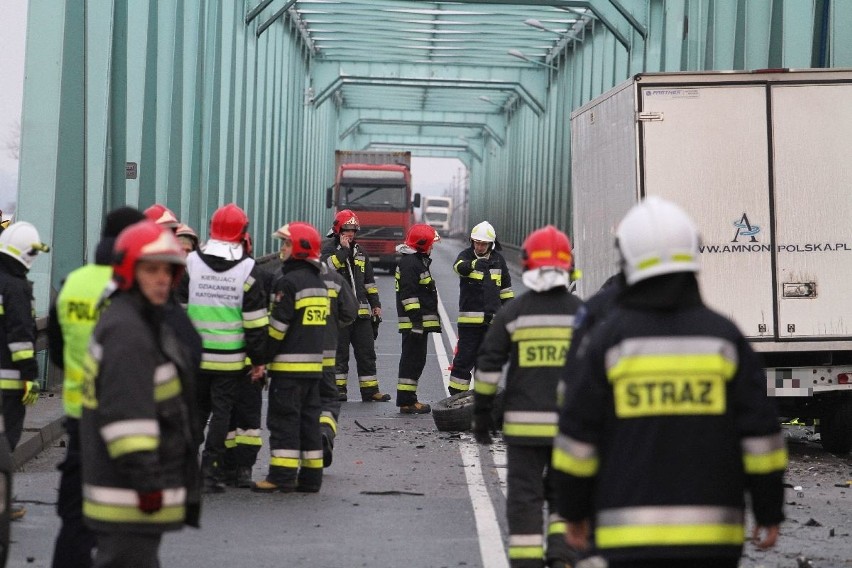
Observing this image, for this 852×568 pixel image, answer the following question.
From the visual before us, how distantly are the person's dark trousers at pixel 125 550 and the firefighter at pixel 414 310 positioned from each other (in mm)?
8661

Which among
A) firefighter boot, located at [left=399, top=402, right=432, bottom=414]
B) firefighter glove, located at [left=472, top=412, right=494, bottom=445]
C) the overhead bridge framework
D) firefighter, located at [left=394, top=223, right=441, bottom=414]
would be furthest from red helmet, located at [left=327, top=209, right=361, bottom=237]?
firefighter glove, located at [left=472, top=412, right=494, bottom=445]

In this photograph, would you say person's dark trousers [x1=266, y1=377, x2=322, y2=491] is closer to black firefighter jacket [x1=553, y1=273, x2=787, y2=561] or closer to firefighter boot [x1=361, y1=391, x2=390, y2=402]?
black firefighter jacket [x1=553, y1=273, x2=787, y2=561]

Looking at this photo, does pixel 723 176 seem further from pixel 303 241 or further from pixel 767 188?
pixel 303 241

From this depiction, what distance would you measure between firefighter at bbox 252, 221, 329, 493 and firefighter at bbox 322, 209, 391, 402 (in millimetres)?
4278

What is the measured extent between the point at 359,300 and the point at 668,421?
33.1ft

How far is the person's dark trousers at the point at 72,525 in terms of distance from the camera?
5.73 metres

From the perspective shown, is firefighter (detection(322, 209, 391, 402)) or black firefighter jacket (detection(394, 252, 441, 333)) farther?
black firefighter jacket (detection(394, 252, 441, 333))

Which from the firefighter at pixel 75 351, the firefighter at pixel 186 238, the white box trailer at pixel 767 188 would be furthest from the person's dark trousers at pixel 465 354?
the firefighter at pixel 75 351

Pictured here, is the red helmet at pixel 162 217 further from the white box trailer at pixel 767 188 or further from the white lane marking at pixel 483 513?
the white box trailer at pixel 767 188

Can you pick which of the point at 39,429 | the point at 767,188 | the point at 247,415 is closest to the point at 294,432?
the point at 247,415

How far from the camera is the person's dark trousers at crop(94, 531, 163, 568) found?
16.1ft

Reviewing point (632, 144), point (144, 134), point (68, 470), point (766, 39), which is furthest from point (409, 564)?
point (766, 39)

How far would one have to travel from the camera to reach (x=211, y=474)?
9.34 metres

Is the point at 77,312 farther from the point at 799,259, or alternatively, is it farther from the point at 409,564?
the point at 799,259
